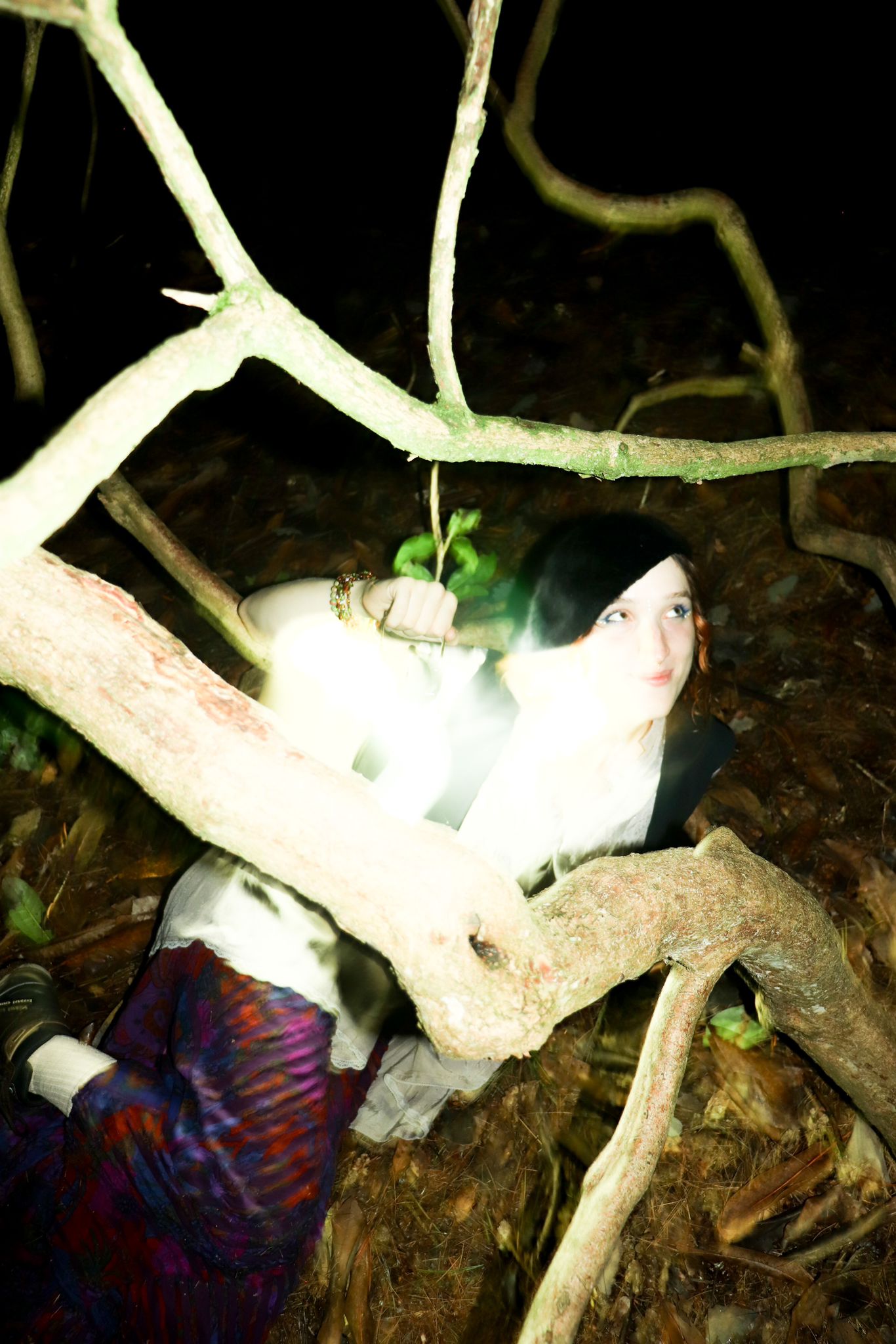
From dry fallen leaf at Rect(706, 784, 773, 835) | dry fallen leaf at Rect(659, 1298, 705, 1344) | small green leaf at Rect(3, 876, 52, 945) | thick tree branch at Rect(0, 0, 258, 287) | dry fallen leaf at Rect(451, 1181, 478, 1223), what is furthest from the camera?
small green leaf at Rect(3, 876, 52, 945)

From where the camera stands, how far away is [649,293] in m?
6.30

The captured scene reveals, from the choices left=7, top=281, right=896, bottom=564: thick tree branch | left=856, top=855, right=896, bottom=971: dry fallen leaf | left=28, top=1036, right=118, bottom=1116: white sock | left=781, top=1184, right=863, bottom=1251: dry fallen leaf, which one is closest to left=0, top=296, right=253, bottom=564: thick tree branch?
left=7, top=281, right=896, bottom=564: thick tree branch

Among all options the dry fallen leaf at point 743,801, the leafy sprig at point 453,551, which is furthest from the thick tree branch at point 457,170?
the dry fallen leaf at point 743,801

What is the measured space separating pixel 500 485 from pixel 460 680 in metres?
2.86

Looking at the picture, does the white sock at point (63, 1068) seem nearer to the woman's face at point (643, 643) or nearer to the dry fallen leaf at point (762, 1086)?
the woman's face at point (643, 643)

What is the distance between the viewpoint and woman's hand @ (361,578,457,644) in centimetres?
208

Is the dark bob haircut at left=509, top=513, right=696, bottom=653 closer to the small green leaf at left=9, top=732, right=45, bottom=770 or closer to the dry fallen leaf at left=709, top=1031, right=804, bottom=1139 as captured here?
the dry fallen leaf at left=709, top=1031, right=804, bottom=1139

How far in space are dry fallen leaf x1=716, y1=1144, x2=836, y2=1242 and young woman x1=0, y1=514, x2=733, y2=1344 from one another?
1.06 meters

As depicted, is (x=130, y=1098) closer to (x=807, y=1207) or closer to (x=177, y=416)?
(x=807, y=1207)

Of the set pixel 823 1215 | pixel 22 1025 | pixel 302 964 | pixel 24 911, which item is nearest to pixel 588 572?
pixel 302 964

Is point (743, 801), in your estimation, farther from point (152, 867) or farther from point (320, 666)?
point (152, 867)

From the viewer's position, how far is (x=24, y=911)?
A: 3756mm

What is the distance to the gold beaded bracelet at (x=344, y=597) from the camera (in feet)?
7.66

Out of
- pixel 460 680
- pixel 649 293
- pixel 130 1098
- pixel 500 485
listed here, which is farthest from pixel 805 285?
pixel 130 1098
